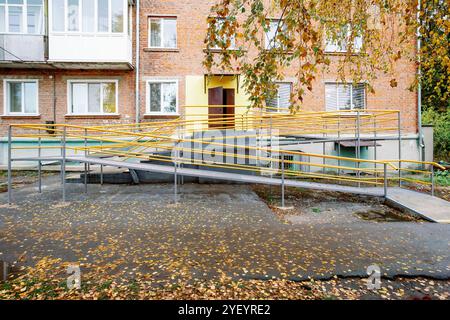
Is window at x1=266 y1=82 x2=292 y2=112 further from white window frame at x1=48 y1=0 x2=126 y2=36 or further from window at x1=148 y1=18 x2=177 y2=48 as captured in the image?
white window frame at x1=48 y1=0 x2=126 y2=36

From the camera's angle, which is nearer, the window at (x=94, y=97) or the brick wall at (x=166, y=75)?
the brick wall at (x=166, y=75)

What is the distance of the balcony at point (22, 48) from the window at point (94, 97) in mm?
1756

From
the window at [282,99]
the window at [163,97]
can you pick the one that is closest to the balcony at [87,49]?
the window at [163,97]

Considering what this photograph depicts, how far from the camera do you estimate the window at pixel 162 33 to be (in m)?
14.0

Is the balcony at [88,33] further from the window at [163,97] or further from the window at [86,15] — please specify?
the window at [163,97]

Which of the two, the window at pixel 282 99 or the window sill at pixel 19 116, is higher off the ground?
the window at pixel 282 99

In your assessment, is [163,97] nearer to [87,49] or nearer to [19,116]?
[87,49]

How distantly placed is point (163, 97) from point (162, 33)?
302 cm

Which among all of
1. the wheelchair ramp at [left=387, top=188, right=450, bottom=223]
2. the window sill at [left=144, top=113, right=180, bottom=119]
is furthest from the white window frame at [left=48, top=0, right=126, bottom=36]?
the wheelchair ramp at [left=387, top=188, right=450, bottom=223]
